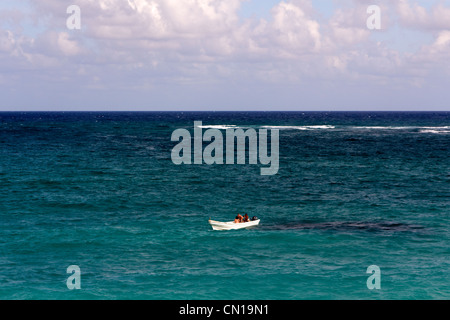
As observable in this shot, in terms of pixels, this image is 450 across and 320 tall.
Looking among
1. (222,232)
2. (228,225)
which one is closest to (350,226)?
(228,225)

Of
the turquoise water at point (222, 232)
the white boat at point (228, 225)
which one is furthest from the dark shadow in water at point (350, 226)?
the white boat at point (228, 225)

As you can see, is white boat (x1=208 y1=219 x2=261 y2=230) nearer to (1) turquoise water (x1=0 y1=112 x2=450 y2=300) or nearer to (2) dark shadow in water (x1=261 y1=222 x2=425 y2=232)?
(1) turquoise water (x1=0 y1=112 x2=450 y2=300)

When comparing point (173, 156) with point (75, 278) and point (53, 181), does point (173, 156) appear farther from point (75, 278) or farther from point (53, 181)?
point (75, 278)

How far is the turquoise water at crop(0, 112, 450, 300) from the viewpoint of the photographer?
100 feet

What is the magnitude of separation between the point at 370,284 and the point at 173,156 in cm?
7110

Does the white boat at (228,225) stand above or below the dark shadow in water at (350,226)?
above

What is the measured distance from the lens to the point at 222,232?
42.2 metres

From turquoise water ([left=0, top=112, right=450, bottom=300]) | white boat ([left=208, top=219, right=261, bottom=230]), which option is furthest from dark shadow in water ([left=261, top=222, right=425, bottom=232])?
white boat ([left=208, top=219, right=261, bottom=230])

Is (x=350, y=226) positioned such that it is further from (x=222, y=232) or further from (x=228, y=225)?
(x=222, y=232)

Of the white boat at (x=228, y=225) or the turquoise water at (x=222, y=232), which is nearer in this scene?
the turquoise water at (x=222, y=232)

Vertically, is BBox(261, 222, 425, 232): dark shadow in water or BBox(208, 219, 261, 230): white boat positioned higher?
BBox(208, 219, 261, 230): white boat

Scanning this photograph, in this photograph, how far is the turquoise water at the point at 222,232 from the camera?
30.6m

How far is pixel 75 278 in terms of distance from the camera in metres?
31.2

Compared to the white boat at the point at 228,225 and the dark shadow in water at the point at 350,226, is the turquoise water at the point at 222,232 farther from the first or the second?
the white boat at the point at 228,225
